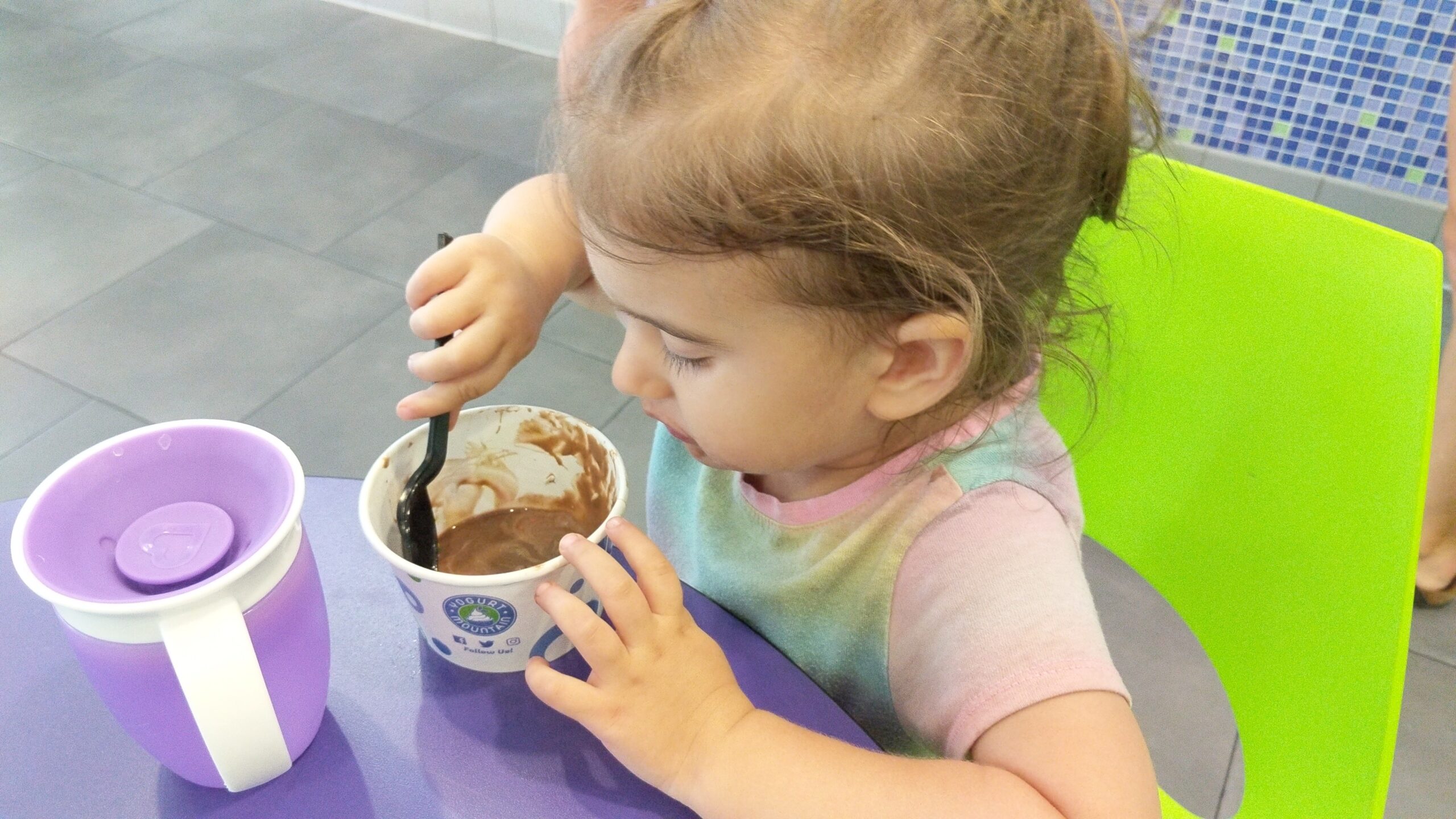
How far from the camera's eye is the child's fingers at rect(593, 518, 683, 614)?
0.57 meters

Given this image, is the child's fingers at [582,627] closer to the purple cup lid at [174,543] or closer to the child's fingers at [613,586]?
the child's fingers at [613,586]

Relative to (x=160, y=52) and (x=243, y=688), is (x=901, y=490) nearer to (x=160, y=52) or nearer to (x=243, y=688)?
(x=243, y=688)

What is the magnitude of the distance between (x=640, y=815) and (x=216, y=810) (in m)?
0.22

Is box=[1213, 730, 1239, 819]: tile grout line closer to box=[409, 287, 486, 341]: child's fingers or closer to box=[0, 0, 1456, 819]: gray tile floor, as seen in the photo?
box=[0, 0, 1456, 819]: gray tile floor

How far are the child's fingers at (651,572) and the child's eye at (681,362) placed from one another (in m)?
0.11

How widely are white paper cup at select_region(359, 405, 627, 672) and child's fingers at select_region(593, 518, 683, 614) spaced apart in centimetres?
2

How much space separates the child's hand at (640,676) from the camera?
0.54 m

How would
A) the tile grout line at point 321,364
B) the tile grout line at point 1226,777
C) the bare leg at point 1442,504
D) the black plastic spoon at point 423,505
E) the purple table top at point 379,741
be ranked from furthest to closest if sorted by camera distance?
1. the tile grout line at point 321,364
2. the bare leg at point 1442,504
3. the tile grout line at point 1226,777
4. the black plastic spoon at point 423,505
5. the purple table top at point 379,741

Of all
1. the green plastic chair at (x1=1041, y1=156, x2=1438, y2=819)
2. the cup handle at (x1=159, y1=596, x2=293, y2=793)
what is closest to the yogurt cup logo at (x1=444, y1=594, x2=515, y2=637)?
the cup handle at (x1=159, y1=596, x2=293, y2=793)

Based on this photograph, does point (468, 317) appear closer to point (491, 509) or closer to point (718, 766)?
point (491, 509)

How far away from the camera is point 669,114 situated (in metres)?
0.54

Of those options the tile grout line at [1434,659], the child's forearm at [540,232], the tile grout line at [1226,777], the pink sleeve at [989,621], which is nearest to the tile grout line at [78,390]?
the child's forearm at [540,232]

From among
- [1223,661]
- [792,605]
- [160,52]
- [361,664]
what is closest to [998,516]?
[792,605]

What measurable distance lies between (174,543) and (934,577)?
0.44 meters
